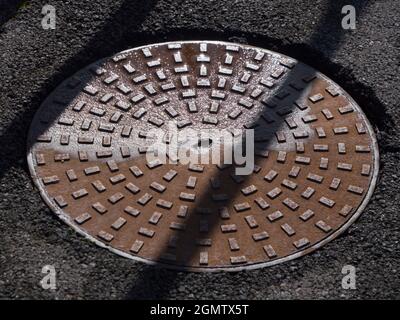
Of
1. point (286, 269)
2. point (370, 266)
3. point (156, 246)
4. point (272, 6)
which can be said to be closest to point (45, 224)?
point (156, 246)

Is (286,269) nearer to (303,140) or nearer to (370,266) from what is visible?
(370,266)

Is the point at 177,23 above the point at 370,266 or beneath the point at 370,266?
above

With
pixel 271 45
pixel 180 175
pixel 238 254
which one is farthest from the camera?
pixel 271 45

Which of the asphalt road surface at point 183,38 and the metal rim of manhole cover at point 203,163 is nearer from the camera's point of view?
the asphalt road surface at point 183,38

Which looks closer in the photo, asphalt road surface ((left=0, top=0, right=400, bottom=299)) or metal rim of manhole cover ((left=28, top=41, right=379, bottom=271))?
asphalt road surface ((left=0, top=0, right=400, bottom=299))
